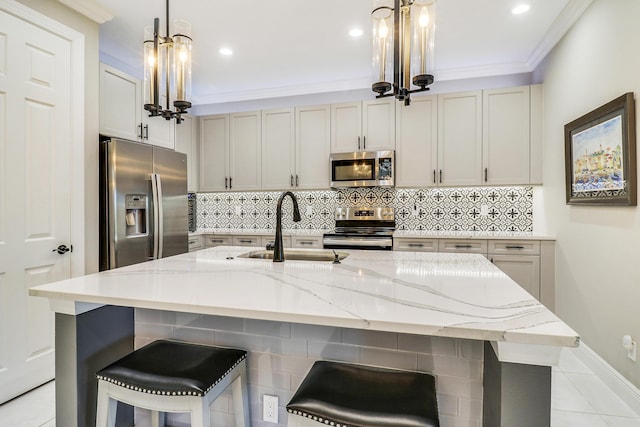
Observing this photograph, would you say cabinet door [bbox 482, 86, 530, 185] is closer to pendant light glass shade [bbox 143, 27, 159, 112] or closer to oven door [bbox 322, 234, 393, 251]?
oven door [bbox 322, 234, 393, 251]

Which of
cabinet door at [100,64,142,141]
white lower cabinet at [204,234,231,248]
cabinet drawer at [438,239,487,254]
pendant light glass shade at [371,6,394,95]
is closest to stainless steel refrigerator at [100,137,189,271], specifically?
cabinet door at [100,64,142,141]

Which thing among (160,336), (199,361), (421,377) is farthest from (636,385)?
(160,336)

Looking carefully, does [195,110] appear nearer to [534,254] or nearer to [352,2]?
[352,2]

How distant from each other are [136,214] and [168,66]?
1.58m

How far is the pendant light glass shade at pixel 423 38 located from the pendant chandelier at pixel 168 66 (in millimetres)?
1134

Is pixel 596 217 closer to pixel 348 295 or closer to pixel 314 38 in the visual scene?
pixel 348 295

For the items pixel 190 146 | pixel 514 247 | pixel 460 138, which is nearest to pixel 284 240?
pixel 190 146

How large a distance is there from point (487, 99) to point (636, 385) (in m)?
2.70

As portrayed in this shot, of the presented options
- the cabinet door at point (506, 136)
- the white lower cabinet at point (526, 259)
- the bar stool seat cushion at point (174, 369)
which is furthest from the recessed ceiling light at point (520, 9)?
the bar stool seat cushion at point (174, 369)

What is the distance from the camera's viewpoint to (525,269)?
3.21 metres

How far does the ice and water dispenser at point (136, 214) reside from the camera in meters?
2.77

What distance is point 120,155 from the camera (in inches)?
105

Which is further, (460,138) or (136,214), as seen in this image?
(460,138)

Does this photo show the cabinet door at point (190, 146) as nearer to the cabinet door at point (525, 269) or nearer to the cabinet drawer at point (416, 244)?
the cabinet drawer at point (416, 244)
